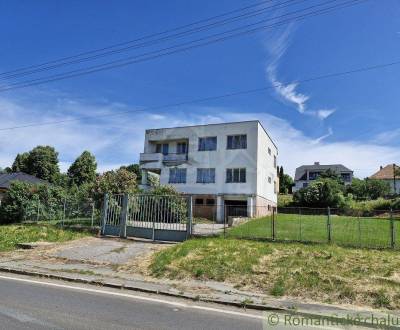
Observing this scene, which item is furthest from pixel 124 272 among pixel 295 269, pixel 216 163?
pixel 216 163

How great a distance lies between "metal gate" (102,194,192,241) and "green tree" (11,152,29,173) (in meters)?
53.7

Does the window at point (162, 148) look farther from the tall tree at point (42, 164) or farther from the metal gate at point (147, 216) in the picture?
the tall tree at point (42, 164)

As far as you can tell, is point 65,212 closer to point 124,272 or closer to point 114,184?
point 114,184

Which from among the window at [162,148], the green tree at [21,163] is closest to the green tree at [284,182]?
the window at [162,148]

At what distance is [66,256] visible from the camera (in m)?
13.5

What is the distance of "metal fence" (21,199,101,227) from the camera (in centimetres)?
2136

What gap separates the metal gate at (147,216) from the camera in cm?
1710

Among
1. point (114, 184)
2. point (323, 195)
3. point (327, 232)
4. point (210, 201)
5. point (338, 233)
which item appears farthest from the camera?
point (323, 195)

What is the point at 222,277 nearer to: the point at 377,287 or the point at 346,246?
the point at 377,287

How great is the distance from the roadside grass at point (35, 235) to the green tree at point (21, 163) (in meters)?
50.0

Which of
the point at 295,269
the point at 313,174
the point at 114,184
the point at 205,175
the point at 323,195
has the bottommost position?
the point at 295,269

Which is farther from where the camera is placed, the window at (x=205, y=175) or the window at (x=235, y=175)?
the window at (x=205, y=175)

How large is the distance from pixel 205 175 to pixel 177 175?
11.1ft

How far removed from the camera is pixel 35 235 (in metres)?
18.2
